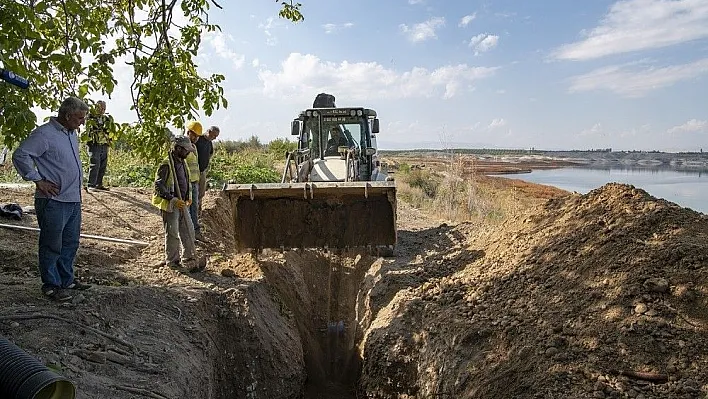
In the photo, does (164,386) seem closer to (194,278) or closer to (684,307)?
(194,278)

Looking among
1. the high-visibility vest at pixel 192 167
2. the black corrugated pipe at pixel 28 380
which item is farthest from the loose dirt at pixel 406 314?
the high-visibility vest at pixel 192 167

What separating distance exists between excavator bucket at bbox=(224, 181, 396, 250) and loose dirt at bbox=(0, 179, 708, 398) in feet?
1.26

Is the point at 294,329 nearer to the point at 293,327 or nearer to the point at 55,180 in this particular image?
the point at 293,327

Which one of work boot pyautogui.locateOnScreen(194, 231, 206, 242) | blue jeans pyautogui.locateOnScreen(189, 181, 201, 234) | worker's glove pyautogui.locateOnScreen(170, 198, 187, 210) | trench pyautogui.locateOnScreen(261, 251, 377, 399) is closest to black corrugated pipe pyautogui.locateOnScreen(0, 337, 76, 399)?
worker's glove pyautogui.locateOnScreen(170, 198, 187, 210)

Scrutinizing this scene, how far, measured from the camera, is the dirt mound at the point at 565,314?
14.0ft

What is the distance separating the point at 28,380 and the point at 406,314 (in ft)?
13.8

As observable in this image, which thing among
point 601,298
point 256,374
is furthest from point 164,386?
point 601,298

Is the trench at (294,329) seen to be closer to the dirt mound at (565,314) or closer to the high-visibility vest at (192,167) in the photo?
the dirt mound at (565,314)

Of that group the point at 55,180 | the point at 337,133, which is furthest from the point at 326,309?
the point at 55,180

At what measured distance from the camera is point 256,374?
20.5 ft

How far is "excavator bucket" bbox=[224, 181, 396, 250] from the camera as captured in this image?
27.0 feet

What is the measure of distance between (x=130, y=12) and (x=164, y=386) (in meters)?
3.76

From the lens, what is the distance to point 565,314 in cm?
507

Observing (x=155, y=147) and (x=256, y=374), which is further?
(x=256, y=374)
